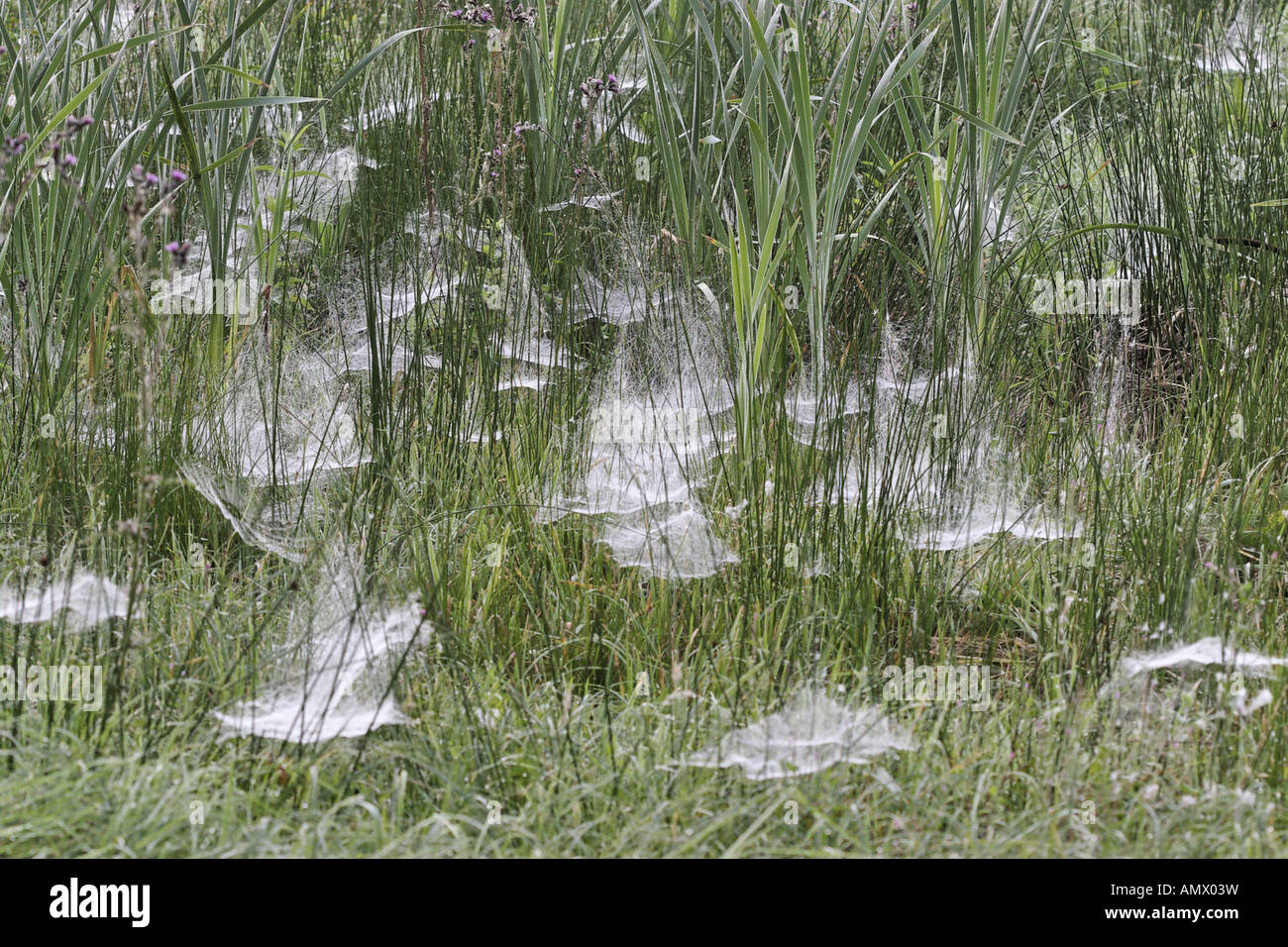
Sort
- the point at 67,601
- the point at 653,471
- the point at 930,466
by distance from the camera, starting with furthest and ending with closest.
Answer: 1. the point at 653,471
2. the point at 930,466
3. the point at 67,601

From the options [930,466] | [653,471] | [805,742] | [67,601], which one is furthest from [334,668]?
[930,466]

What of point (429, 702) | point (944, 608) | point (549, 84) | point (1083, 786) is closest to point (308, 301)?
Answer: point (549, 84)

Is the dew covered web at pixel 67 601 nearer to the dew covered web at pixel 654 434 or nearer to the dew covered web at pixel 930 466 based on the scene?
the dew covered web at pixel 654 434

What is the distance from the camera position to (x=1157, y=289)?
300 cm

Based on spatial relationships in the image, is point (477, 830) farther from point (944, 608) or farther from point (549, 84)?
point (549, 84)

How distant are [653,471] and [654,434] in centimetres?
8

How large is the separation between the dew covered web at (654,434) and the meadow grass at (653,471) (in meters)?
0.02

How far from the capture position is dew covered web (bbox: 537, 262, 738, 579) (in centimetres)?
201

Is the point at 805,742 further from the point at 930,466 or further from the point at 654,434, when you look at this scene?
the point at 654,434

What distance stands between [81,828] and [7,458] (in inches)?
39.7

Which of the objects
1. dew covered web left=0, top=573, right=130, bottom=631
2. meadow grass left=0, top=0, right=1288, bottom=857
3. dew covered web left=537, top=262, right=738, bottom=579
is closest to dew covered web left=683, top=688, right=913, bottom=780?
meadow grass left=0, top=0, right=1288, bottom=857

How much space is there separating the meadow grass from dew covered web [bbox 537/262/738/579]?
2cm

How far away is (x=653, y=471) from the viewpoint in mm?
2270

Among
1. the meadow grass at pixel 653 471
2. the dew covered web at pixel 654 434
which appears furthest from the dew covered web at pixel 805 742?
the dew covered web at pixel 654 434
